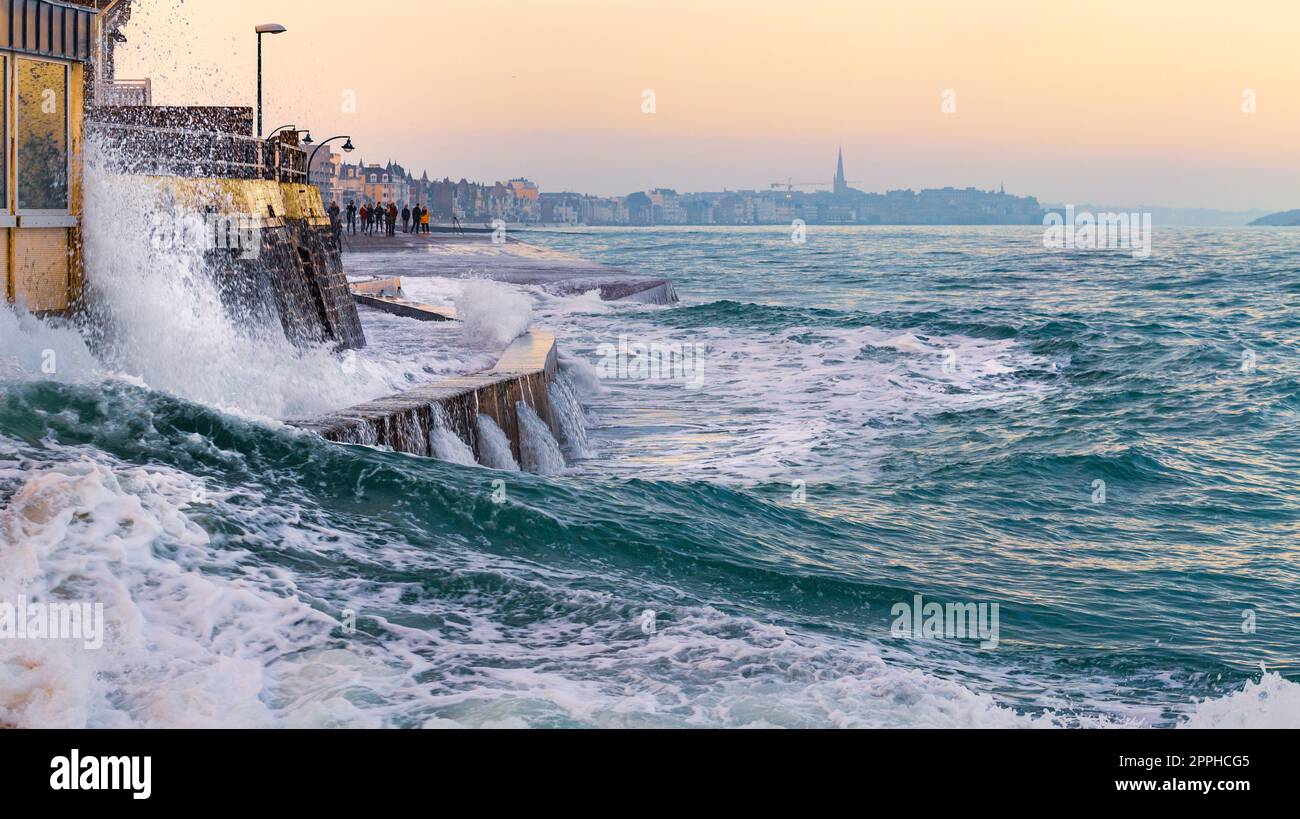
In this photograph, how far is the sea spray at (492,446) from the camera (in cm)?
1044

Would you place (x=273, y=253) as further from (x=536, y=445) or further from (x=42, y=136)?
(x=536, y=445)

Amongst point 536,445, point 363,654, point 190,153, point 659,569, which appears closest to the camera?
point 363,654

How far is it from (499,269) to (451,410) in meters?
28.2

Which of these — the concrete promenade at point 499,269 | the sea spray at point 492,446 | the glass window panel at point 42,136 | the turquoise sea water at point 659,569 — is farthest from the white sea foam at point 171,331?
the concrete promenade at point 499,269

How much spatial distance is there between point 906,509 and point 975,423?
216 inches

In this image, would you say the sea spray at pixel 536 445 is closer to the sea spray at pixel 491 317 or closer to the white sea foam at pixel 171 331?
the white sea foam at pixel 171 331

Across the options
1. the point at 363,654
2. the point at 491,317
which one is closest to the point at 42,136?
the point at 363,654

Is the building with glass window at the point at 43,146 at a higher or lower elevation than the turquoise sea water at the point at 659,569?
higher

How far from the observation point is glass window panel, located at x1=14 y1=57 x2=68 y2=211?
10.1m

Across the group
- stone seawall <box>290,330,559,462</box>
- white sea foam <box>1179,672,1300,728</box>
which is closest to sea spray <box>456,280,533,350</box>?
stone seawall <box>290,330,559,462</box>

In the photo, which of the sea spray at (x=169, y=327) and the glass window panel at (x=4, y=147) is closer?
the glass window panel at (x=4, y=147)

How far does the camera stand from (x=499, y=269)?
124ft

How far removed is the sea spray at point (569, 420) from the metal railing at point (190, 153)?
15.3ft
